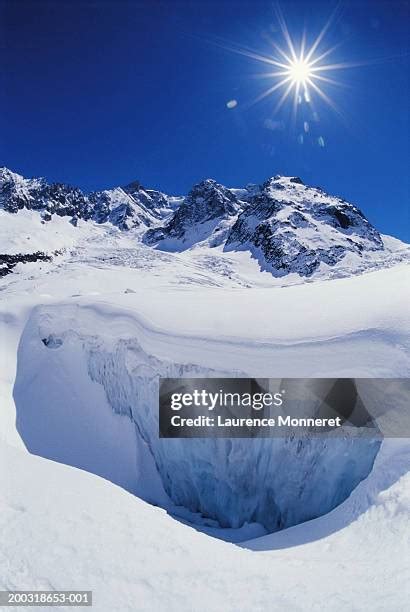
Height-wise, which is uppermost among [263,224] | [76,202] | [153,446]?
[76,202]

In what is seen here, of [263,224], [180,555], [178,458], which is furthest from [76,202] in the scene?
[180,555]

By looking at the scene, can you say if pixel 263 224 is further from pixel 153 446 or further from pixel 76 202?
pixel 76 202

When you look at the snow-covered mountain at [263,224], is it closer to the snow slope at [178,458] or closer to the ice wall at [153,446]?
the snow slope at [178,458]

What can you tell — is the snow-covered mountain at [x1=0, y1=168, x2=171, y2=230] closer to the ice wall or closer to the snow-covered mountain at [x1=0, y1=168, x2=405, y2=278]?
the snow-covered mountain at [x1=0, y1=168, x2=405, y2=278]

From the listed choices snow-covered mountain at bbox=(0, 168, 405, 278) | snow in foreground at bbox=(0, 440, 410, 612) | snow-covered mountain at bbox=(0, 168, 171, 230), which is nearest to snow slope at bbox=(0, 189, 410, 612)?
snow in foreground at bbox=(0, 440, 410, 612)

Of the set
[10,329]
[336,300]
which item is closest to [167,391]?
[336,300]
